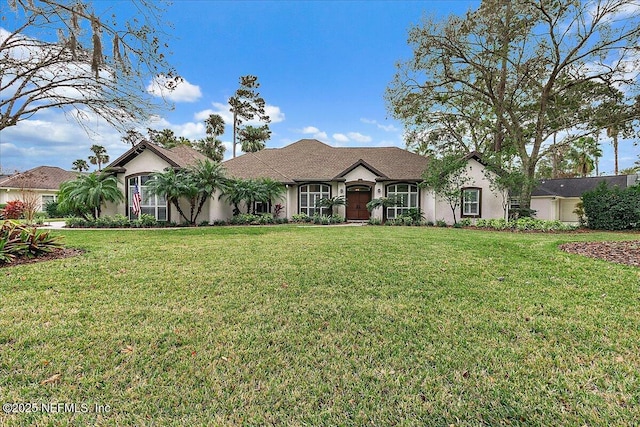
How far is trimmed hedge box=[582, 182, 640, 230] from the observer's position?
14602 millimetres

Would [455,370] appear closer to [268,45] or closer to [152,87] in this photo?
[152,87]

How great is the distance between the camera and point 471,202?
18.8 metres

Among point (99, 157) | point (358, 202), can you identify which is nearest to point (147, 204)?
point (358, 202)

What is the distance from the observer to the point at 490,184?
59.0ft

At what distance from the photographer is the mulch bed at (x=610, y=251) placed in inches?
279

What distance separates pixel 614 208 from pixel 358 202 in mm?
13134

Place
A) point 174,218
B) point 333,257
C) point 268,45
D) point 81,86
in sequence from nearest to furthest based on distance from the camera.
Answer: point 81,86
point 333,257
point 268,45
point 174,218

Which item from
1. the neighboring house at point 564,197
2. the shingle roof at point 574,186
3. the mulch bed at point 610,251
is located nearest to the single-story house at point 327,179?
the mulch bed at point 610,251

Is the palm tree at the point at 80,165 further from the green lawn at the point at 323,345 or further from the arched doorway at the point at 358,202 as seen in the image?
the green lawn at the point at 323,345

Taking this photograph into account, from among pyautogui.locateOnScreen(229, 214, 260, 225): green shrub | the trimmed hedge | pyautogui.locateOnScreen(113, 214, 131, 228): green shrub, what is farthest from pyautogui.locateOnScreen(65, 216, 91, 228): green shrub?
the trimmed hedge

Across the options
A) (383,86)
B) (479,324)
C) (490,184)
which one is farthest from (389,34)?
(479,324)

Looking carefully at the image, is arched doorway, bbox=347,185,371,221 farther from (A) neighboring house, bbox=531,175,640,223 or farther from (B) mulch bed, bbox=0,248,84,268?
(A) neighboring house, bbox=531,175,640,223

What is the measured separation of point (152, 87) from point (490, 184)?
711 inches

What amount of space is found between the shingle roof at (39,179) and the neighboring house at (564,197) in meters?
41.1
